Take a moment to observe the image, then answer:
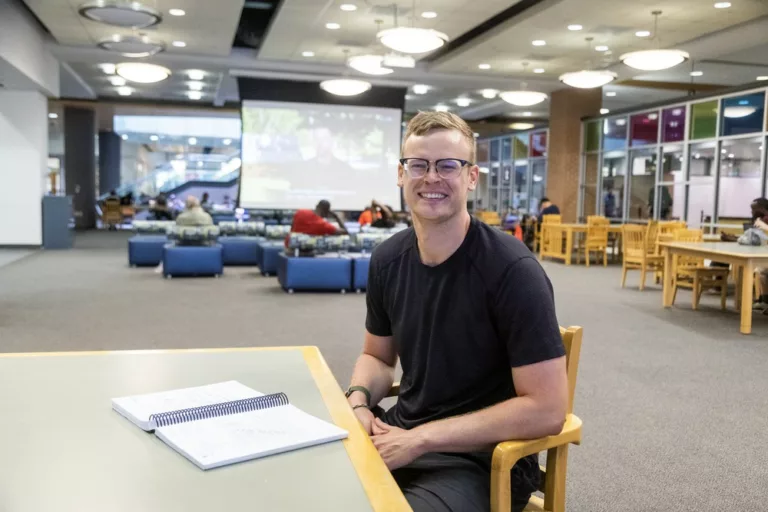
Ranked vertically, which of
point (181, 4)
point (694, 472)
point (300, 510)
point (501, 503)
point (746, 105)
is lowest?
point (694, 472)

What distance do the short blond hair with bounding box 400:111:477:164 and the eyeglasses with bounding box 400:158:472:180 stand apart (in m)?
0.04

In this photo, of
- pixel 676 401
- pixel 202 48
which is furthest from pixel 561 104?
pixel 676 401

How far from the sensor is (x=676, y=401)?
4.23 m

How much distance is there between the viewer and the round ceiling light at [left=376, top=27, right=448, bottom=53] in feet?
28.3

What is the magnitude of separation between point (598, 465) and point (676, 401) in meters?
1.33

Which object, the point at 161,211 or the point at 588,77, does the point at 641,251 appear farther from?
the point at 161,211

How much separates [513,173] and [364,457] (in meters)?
19.8

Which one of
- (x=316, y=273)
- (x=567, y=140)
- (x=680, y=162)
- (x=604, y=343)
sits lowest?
(x=604, y=343)

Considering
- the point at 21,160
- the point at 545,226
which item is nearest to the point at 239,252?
the point at 21,160

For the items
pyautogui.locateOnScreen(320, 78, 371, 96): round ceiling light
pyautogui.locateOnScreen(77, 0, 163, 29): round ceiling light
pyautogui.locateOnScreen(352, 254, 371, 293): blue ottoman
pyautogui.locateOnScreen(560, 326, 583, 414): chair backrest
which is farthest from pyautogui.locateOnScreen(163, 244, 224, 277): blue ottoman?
pyautogui.locateOnScreen(560, 326, 583, 414): chair backrest

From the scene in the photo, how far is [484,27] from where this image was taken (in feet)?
38.1

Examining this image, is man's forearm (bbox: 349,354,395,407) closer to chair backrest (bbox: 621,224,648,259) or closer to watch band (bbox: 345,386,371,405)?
watch band (bbox: 345,386,371,405)

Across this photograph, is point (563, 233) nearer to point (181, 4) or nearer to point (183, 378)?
point (181, 4)

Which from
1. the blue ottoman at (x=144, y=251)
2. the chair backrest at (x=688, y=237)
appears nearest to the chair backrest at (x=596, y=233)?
the chair backrest at (x=688, y=237)
